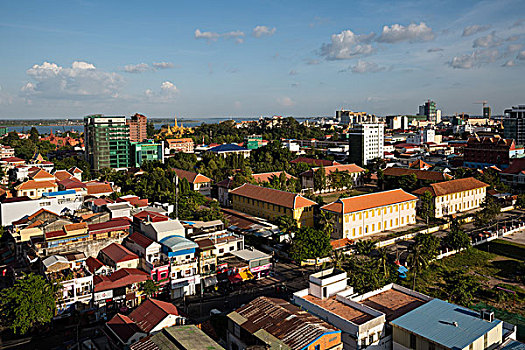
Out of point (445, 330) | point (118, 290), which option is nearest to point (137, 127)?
point (118, 290)

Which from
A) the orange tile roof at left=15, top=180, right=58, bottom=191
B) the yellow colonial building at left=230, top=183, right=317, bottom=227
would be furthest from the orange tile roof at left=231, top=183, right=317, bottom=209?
the orange tile roof at left=15, top=180, right=58, bottom=191

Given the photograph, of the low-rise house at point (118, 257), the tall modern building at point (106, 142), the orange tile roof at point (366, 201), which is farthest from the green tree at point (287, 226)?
the tall modern building at point (106, 142)

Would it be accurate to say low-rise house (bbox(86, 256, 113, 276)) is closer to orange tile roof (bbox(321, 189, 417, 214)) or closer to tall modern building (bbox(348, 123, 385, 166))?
orange tile roof (bbox(321, 189, 417, 214))

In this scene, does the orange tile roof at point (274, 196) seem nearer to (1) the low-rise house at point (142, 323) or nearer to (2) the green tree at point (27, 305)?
(1) the low-rise house at point (142, 323)

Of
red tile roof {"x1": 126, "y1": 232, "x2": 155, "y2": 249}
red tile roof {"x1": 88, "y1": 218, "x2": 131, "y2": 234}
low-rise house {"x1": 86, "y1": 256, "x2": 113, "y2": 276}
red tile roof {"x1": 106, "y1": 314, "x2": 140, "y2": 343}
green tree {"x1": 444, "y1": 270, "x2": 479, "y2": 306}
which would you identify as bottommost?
green tree {"x1": 444, "y1": 270, "x2": 479, "y2": 306}

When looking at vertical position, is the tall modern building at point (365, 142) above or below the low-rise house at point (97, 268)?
above
